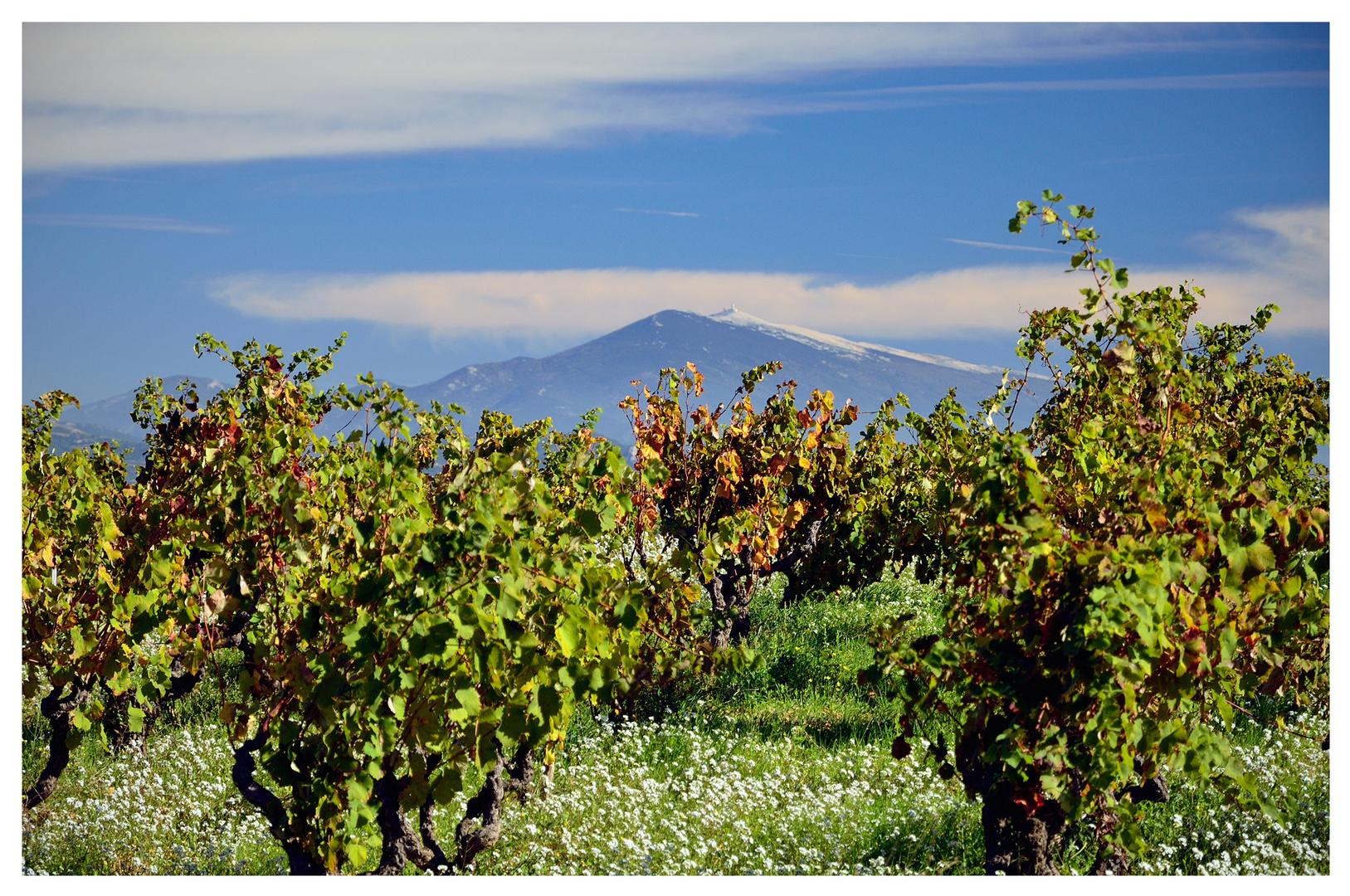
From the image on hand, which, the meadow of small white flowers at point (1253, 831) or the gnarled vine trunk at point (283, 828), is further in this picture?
the meadow of small white flowers at point (1253, 831)

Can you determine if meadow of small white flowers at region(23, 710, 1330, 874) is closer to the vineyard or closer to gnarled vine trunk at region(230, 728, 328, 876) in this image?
the vineyard

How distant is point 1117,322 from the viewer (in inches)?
179

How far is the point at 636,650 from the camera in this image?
4.67 metres

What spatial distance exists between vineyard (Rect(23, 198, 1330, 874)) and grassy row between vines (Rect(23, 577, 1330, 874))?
3 cm

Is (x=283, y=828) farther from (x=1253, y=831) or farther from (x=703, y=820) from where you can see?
(x=1253, y=831)

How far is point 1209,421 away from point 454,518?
460cm

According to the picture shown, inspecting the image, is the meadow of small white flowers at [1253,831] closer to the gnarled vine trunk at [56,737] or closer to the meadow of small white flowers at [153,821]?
the meadow of small white flowers at [153,821]

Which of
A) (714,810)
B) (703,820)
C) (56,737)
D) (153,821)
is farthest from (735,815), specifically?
(56,737)

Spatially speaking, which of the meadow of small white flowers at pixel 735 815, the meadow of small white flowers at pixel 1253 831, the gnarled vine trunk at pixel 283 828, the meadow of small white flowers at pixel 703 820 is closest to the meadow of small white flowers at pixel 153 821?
the meadow of small white flowers at pixel 703 820

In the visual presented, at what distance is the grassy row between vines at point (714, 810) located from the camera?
529cm

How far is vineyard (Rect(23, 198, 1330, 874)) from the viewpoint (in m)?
3.92

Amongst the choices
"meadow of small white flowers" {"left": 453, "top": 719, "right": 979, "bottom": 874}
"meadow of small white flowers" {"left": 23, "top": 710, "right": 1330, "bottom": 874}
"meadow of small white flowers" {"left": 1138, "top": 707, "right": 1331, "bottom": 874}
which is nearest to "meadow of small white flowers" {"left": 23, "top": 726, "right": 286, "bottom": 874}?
"meadow of small white flowers" {"left": 23, "top": 710, "right": 1330, "bottom": 874}

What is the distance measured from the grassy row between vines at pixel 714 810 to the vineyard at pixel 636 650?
3cm

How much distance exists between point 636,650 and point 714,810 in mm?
1810
